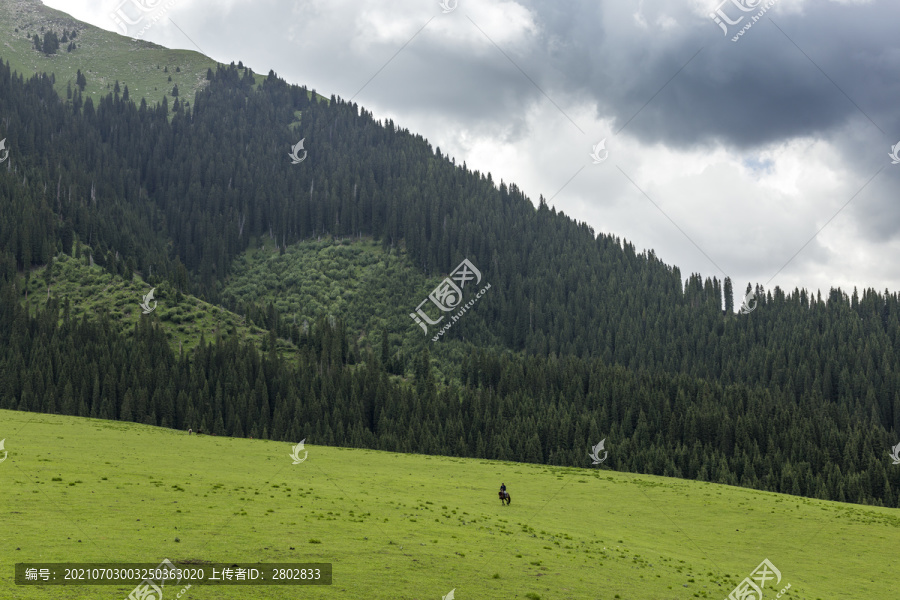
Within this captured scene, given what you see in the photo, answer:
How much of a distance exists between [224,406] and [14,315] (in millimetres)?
72289

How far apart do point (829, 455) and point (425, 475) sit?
395 feet

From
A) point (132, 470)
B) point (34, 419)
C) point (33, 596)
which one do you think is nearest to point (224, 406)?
point (34, 419)

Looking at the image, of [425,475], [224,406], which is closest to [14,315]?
[224,406]

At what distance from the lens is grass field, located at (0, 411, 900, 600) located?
33.5 metres

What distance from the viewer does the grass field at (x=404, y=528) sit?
110ft

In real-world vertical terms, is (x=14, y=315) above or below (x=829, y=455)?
above

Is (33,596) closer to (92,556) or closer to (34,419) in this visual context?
(92,556)

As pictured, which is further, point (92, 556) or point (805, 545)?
point (805, 545)

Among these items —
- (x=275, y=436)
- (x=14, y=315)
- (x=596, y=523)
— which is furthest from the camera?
(x=14, y=315)

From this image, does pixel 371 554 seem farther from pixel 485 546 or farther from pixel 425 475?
pixel 425 475

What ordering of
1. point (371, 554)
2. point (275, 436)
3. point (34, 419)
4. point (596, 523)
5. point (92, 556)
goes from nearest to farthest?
point (92, 556) → point (371, 554) → point (596, 523) → point (34, 419) → point (275, 436)

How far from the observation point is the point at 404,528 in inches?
1756

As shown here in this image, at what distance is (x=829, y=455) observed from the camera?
522 feet

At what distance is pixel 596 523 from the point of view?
60.2 meters
